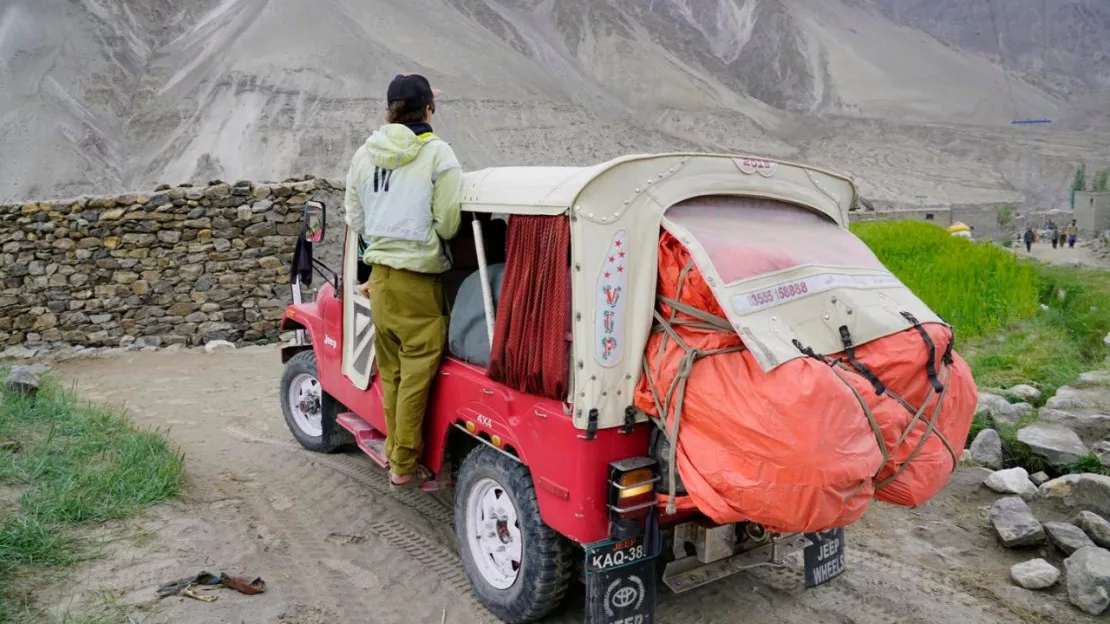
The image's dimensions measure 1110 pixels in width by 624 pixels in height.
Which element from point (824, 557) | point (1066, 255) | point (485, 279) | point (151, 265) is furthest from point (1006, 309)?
point (1066, 255)

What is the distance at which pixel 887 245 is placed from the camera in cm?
1330

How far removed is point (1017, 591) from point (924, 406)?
1700 mm

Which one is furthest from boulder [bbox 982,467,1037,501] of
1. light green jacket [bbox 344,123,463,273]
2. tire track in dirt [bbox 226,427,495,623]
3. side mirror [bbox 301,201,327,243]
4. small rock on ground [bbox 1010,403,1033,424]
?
side mirror [bbox 301,201,327,243]

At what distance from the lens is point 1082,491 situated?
4664mm

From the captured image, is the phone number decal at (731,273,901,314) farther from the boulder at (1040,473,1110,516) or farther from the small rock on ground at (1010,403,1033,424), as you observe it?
the small rock on ground at (1010,403,1033,424)

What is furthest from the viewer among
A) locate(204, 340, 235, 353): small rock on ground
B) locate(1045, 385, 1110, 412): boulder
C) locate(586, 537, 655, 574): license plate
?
locate(204, 340, 235, 353): small rock on ground

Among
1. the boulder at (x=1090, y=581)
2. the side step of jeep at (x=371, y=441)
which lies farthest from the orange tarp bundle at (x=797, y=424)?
the side step of jeep at (x=371, y=441)

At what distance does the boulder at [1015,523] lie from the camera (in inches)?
168

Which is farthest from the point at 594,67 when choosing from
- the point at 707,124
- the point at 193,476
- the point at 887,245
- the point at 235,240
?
the point at 193,476

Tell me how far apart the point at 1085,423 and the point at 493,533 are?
4.82 meters

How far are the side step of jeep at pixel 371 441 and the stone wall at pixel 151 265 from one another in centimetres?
572

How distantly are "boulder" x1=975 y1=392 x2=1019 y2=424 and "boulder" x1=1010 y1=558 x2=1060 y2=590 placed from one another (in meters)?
2.30

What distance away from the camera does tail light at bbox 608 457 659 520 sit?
296cm

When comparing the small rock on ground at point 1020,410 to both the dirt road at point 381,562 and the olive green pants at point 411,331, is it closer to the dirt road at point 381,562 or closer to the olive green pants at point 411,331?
the dirt road at point 381,562
